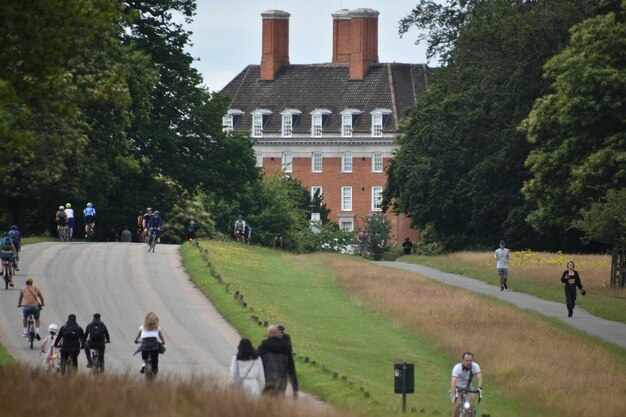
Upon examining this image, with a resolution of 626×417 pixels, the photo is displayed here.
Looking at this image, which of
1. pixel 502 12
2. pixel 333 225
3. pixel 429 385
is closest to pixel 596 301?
pixel 429 385

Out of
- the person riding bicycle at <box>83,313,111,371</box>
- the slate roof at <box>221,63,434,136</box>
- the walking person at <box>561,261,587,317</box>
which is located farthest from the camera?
the slate roof at <box>221,63,434,136</box>

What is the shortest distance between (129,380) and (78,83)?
1726 inches

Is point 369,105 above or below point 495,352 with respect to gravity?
above

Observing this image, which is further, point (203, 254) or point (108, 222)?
point (108, 222)

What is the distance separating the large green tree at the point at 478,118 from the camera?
3329 inches

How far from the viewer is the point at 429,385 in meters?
38.2

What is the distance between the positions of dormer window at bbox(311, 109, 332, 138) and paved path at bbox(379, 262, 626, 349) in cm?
9525

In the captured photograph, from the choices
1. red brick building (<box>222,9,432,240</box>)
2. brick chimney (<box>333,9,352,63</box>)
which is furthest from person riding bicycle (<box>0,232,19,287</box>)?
brick chimney (<box>333,9,352,63</box>)

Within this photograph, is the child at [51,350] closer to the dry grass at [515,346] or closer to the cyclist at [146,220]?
the dry grass at [515,346]

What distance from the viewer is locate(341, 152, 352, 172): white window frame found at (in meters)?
170

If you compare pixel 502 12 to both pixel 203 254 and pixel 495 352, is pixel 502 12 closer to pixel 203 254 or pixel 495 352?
pixel 203 254

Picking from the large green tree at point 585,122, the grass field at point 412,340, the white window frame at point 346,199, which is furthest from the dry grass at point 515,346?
the white window frame at point 346,199

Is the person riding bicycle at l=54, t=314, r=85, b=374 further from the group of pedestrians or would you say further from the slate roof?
the slate roof

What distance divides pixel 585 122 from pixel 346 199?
98.4 metres
